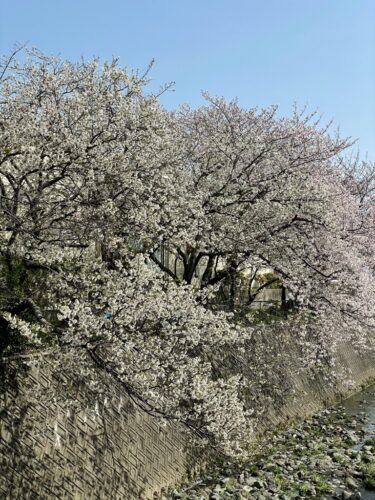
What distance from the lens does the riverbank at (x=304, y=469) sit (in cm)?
1009

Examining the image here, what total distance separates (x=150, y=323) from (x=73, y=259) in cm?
209

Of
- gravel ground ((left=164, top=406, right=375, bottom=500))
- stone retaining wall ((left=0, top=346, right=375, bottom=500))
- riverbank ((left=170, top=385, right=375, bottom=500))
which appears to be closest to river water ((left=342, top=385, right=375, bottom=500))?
riverbank ((left=170, top=385, right=375, bottom=500))

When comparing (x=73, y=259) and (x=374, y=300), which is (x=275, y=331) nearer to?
(x=374, y=300)

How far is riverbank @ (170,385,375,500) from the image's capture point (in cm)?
1009

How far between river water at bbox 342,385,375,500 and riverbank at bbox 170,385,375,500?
3.2 inches

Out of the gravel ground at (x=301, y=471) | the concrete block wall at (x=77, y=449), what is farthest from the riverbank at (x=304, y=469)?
the concrete block wall at (x=77, y=449)

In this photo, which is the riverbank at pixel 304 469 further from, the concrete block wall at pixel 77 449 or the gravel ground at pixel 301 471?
the concrete block wall at pixel 77 449

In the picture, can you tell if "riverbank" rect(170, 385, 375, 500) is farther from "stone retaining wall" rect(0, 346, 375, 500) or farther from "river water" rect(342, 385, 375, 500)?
"stone retaining wall" rect(0, 346, 375, 500)

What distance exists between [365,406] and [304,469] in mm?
7752

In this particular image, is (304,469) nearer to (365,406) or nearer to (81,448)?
(81,448)

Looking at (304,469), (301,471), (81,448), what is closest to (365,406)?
(304,469)

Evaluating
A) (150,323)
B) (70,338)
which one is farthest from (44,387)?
(150,323)

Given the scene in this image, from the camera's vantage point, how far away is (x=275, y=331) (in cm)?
1692

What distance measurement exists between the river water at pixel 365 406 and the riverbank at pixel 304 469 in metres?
0.08
